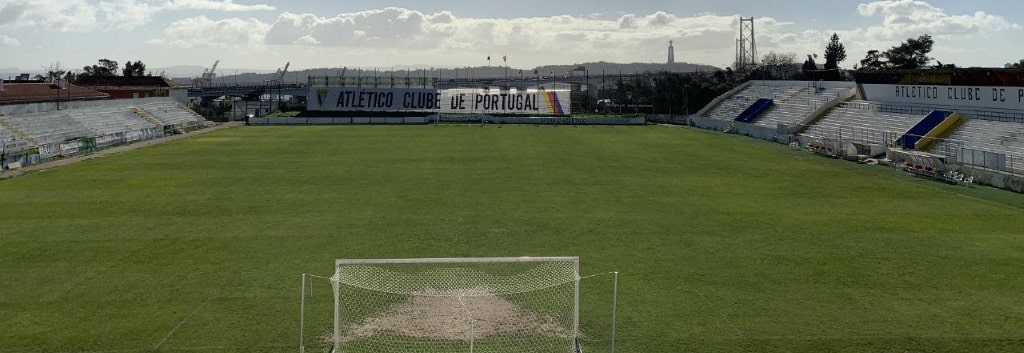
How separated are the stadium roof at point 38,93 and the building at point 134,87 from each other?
294 inches

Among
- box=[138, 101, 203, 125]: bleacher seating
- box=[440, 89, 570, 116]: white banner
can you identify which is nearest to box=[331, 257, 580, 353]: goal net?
box=[138, 101, 203, 125]: bleacher seating

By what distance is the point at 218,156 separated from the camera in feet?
124

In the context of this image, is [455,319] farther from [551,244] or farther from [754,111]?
[754,111]

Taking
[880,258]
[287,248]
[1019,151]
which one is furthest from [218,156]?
[1019,151]

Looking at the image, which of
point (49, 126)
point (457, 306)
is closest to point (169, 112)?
point (49, 126)

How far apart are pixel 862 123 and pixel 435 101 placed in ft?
Result: 145

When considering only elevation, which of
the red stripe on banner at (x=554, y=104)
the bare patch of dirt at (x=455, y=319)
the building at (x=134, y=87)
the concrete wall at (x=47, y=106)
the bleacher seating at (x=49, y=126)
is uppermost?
the building at (x=134, y=87)

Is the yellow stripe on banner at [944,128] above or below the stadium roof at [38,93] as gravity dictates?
below

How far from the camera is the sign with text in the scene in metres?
75.5

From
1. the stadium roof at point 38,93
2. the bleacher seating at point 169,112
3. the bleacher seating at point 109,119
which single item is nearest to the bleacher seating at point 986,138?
the bleacher seating at point 109,119

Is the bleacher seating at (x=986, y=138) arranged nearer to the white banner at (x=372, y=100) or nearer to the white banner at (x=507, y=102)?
the white banner at (x=507, y=102)

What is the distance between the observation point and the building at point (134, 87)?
2788 inches

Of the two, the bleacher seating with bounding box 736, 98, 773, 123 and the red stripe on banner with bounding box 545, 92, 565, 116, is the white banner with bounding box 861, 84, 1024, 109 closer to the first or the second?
the bleacher seating with bounding box 736, 98, 773, 123

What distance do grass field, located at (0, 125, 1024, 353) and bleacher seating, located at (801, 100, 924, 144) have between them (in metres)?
9.92
